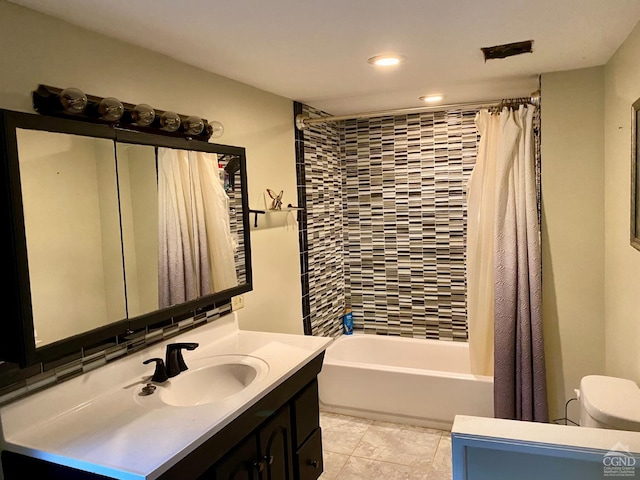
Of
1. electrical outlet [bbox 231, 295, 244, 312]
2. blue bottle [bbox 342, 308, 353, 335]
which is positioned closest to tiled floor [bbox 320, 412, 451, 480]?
blue bottle [bbox 342, 308, 353, 335]

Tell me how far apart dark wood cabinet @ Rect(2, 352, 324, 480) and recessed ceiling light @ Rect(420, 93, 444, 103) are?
2049mm

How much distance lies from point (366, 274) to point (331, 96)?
1.70 meters

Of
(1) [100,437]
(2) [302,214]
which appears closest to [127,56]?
(1) [100,437]

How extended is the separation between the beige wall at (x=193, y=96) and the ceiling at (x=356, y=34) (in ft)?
0.21

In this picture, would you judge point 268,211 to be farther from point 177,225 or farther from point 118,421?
point 118,421

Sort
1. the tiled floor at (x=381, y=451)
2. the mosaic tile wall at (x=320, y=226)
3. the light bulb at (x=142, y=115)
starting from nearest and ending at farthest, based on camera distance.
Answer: the light bulb at (x=142, y=115)
the tiled floor at (x=381, y=451)
the mosaic tile wall at (x=320, y=226)

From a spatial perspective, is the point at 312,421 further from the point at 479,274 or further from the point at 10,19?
the point at 10,19

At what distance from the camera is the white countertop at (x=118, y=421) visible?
1300 millimetres

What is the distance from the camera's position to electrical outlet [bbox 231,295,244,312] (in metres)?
2.53

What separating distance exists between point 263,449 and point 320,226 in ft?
7.10

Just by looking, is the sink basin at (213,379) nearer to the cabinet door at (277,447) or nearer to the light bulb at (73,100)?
the cabinet door at (277,447)

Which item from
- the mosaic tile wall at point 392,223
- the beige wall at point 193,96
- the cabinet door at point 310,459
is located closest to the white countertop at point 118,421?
the cabinet door at point 310,459

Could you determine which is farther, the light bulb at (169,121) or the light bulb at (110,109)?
the light bulb at (169,121)

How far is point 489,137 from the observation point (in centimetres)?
297
